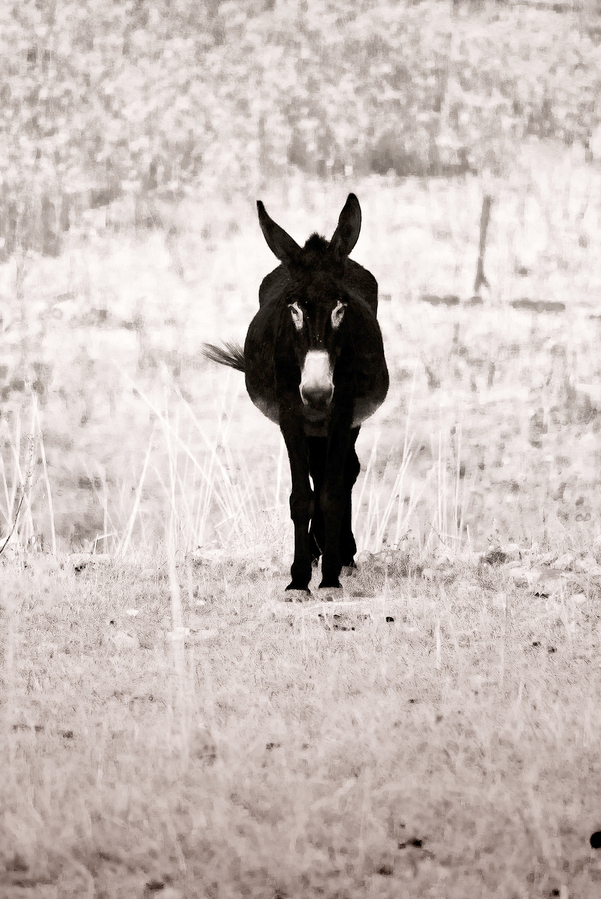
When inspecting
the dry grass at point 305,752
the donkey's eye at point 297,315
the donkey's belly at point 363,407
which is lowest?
the dry grass at point 305,752

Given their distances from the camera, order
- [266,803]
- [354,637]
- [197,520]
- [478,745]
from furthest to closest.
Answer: [197,520] < [354,637] < [478,745] < [266,803]

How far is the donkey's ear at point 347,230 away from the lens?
4742 mm

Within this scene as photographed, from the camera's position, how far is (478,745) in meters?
2.78

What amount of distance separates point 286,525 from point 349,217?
2.11m

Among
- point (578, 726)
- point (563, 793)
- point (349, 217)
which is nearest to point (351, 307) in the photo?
point (349, 217)

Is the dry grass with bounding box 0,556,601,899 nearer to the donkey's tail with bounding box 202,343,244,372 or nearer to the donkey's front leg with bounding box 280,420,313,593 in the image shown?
the donkey's front leg with bounding box 280,420,313,593

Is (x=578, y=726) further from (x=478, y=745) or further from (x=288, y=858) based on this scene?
(x=288, y=858)

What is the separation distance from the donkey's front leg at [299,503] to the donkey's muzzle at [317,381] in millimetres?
496

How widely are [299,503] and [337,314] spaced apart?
3.02ft

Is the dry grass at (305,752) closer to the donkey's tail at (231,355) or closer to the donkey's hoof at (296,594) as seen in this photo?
the donkey's hoof at (296,594)

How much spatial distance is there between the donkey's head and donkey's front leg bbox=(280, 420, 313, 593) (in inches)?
14.0

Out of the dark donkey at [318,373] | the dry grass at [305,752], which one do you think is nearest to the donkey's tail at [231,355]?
the dark donkey at [318,373]

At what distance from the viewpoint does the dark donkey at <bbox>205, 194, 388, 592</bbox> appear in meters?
4.45

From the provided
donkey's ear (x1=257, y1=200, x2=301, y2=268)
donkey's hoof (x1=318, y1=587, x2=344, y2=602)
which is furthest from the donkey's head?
donkey's hoof (x1=318, y1=587, x2=344, y2=602)
